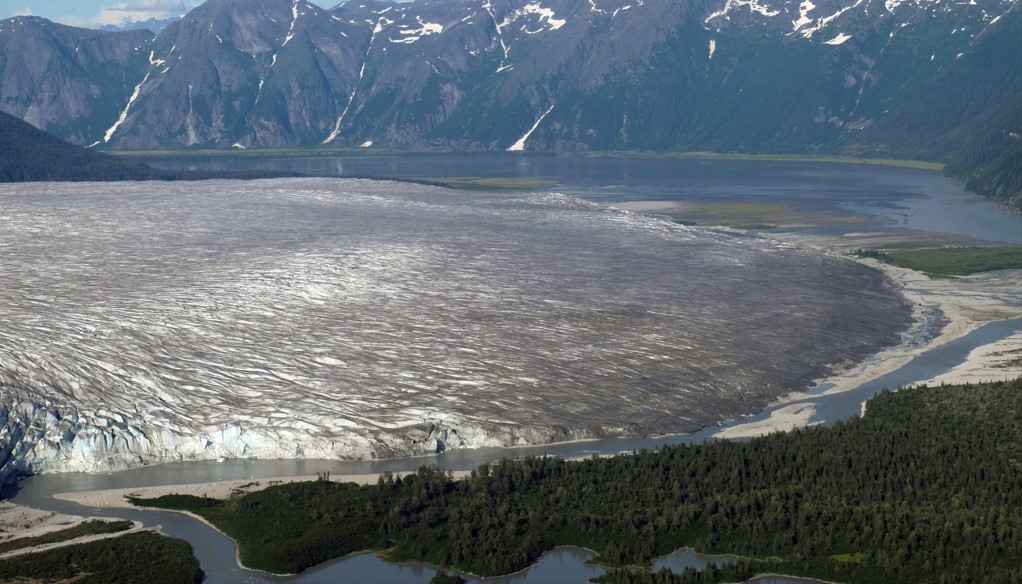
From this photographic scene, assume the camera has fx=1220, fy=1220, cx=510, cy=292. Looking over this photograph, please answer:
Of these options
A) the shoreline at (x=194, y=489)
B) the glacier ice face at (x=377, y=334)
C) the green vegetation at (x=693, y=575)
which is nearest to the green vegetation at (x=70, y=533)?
the shoreline at (x=194, y=489)

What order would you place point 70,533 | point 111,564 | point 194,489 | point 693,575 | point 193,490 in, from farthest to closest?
1. point 194,489
2. point 193,490
3. point 70,533
4. point 111,564
5. point 693,575

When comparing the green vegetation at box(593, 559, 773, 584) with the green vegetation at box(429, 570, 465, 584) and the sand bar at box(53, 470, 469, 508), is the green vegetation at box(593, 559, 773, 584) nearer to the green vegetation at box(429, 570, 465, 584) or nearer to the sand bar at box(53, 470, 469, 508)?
the green vegetation at box(429, 570, 465, 584)

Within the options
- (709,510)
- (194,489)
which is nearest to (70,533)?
(194,489)

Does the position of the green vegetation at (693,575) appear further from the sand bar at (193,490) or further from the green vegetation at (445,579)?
the sand bar at (193,490)

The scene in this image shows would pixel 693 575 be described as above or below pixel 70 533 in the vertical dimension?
above

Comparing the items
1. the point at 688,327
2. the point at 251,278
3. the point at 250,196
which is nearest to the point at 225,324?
the point at 251,278

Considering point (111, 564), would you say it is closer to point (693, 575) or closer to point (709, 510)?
point (693, 575)

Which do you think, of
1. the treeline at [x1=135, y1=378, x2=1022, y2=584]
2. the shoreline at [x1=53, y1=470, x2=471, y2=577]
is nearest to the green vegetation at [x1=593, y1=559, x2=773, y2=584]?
the treeline at [x1=135, y1=378, x2=1022, y2=584]
